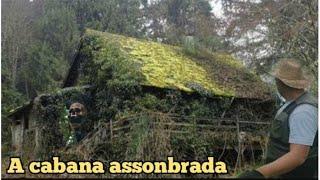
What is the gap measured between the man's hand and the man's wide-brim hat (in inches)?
22.7

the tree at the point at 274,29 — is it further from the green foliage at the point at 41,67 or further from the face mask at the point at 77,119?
the green foliage at the point at 41,67

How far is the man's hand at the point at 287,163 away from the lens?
3447 millimetres

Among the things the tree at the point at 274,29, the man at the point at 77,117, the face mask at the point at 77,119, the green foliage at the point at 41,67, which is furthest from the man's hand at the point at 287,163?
the green foliage at the point at 41,67

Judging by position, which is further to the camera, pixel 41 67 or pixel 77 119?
pixel 41 67

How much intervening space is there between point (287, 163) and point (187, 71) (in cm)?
1354

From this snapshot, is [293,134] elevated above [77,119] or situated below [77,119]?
below

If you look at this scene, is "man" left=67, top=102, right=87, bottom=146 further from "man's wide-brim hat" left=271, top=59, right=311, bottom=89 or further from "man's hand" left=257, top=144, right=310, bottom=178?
"man's hand" left=257, top=144, right=310, bottom=178

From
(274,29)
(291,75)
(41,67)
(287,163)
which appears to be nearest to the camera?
(287,163)

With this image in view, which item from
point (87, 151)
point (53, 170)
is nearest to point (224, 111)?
point (87, 151)

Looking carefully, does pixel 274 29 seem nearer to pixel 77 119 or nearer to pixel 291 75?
pixel 77 119

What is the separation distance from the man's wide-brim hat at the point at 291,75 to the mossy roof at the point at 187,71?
35.0ft

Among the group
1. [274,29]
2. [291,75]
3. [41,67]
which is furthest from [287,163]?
[41,67]

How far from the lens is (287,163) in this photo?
3459 mm

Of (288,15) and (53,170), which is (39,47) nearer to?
(288,15)
